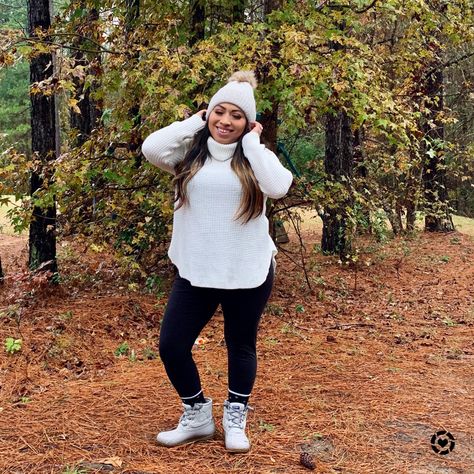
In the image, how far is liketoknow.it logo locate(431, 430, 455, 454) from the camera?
140 inches

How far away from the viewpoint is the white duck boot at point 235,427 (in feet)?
11.2

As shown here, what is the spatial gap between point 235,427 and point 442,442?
4.29 feet

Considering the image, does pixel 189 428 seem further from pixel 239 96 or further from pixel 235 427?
pixel 239 96

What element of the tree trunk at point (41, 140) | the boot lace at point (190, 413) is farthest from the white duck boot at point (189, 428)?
the tree trunk at point (41, 140)

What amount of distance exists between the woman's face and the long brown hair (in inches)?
2.1

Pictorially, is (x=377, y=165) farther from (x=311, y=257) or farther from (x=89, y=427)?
(x=89, y=427)

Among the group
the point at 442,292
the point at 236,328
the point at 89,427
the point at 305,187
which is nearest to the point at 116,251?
the point at 305,187

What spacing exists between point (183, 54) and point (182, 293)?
9.66ft

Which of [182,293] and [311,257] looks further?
[311,257]

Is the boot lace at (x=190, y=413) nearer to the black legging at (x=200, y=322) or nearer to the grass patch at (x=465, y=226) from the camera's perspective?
the black legging at (x=200, y=322)

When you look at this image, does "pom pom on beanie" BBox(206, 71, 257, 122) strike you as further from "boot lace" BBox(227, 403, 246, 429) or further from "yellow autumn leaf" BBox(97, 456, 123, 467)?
"yellow autumn leaf" BBox(97, 456, 123, 467)

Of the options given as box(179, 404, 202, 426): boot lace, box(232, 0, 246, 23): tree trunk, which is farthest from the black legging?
box(232, 0, 246, 23): tree trunk

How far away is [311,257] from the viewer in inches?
436

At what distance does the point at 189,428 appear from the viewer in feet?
11.4
